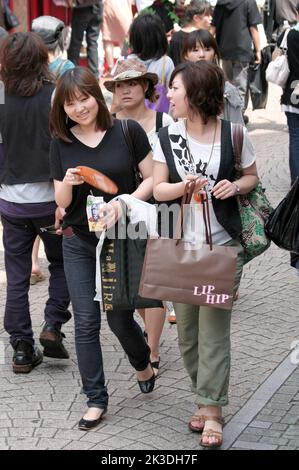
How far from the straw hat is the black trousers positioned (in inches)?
312

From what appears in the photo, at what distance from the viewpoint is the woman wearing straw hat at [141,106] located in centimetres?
605

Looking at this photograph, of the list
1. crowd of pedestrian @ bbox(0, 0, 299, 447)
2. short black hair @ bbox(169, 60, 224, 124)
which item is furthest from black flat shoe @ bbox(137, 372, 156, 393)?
short black hair @ bbox(169, 60, 224, 124)

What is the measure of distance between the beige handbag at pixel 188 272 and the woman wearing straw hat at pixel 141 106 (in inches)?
47.8

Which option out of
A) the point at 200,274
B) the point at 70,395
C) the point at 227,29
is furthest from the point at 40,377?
the point at 227,29

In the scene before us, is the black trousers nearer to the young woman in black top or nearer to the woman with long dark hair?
the young woman in black top

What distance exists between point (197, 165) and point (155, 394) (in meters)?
1.52

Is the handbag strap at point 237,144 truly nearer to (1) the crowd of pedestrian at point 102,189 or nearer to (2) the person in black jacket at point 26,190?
(1) the crowd of pedestrian at point 102,189

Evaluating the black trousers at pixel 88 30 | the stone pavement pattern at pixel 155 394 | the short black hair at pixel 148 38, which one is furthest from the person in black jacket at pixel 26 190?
the black trousers at pixel 88 30

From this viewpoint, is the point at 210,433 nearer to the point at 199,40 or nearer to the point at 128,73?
the point at 128,73

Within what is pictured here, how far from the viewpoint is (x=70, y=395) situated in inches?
230

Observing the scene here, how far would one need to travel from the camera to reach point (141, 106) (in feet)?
20.2

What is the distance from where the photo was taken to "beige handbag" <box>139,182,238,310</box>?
4.77m

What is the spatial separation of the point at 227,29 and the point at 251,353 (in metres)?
6.79

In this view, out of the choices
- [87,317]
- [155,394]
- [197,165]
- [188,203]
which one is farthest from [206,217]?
[155,394]
